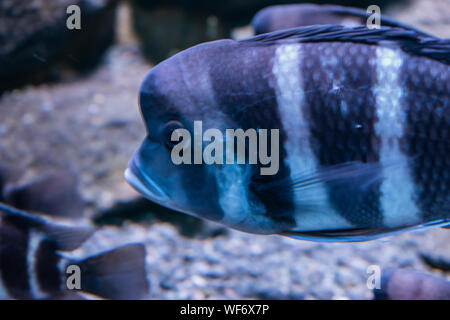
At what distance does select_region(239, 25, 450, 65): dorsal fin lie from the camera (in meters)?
1.30

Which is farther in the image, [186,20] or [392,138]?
[186,20]

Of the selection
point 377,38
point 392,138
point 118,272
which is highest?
point 377,38

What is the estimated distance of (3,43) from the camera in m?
4.53

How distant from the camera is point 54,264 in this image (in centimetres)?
204

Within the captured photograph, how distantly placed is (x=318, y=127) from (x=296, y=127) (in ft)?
0.22

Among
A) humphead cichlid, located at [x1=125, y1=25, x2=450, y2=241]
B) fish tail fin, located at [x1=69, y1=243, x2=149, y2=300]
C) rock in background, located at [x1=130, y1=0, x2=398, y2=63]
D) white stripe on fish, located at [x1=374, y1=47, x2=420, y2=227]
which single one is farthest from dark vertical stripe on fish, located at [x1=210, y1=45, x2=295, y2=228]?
rock in background, located at [x1=130, y1=0, x2=398, y2=63]

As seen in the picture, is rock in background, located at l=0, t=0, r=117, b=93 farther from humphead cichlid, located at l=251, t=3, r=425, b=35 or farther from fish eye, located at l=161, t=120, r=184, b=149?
fish eye, located at l=161, t=120, r=184, b=149

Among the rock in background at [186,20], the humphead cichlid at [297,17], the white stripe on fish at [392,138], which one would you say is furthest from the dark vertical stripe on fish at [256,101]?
the rock in background at [186,20]

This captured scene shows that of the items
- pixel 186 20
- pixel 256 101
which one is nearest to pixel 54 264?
pixel 256 101

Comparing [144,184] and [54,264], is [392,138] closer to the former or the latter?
[144,184]

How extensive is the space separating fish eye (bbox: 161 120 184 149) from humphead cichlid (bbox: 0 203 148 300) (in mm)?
725

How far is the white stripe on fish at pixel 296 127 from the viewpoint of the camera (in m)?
1.30
